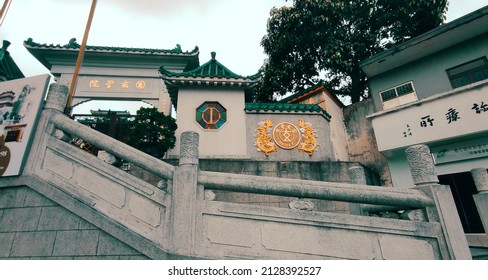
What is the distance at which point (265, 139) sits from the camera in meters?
10.1

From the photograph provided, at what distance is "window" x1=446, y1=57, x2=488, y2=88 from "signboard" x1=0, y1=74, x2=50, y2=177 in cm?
1357

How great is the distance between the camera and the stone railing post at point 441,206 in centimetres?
347

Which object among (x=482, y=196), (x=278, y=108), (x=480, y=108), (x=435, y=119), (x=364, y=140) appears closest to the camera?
(x=482, y=196)

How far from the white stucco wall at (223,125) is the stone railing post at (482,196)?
685 centimetres

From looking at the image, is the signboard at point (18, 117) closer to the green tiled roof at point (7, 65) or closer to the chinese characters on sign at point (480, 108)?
the green tiled roof at point (7, 65)

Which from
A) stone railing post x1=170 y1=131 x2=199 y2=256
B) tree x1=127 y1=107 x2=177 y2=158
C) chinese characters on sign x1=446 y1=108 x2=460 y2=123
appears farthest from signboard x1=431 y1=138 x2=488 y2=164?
stone railing post x1=170 y1=131 x2=199 y2=256

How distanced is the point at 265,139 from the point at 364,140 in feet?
17.6

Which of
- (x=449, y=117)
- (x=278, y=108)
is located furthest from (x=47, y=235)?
(x=449, y=117)

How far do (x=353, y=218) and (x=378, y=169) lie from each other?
9085 millimetres

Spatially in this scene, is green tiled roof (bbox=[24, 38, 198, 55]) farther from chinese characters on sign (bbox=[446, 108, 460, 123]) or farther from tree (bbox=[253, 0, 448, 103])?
chinese characters on sign (bbox=[446, 108, 460, 123])

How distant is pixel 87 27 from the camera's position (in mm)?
7863

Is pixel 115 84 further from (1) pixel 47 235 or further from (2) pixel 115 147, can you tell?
(1) pixel 47 235

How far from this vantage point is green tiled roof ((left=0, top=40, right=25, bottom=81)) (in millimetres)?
12617

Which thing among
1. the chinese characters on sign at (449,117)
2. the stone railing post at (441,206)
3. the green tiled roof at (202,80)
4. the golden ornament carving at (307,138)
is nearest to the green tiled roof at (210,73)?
the green tiled roof at (202,80)
